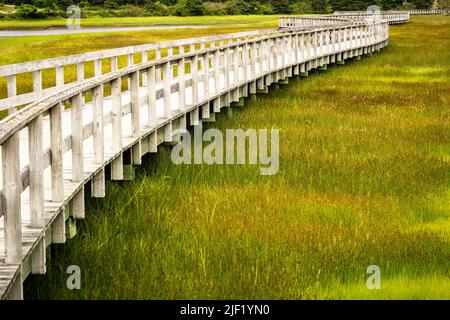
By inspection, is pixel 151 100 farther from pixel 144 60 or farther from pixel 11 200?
pixel 144 60

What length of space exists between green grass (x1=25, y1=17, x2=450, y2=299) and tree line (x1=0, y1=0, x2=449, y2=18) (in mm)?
93348

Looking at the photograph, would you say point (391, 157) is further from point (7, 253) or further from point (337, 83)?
point (337, 83)

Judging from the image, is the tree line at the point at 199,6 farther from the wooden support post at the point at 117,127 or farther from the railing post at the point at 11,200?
the railing post at the point at 11,200

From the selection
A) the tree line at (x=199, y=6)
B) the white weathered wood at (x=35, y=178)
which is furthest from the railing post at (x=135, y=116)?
the tree line at (x=199, y=6)

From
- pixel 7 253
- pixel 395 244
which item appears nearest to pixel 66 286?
pixel 7 253

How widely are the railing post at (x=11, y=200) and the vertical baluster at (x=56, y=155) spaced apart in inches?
68.6

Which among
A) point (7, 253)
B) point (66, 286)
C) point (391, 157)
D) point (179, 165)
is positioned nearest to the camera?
point (7, 253)

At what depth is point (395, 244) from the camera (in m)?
9.97

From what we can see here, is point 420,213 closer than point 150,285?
No

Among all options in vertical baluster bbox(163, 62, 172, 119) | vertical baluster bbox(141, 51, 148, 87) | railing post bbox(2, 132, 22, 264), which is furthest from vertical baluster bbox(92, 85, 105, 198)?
vertical baluster bbox(141, 51, 148, 87)

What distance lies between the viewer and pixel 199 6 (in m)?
130

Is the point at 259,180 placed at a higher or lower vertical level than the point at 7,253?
lower

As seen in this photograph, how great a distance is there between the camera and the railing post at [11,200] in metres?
6.85

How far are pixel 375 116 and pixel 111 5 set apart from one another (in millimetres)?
110757
